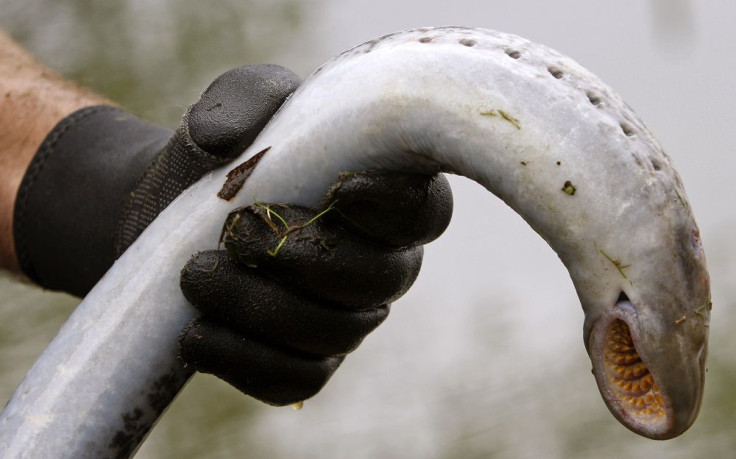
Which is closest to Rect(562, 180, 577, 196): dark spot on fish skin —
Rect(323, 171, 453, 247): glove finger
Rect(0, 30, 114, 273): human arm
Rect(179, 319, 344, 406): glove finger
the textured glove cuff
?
Rect(323, 171, 453, 247): glove finger

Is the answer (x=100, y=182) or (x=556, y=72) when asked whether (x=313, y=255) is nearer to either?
(x=556, y=72)

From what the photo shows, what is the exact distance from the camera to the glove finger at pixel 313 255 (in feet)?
4.18

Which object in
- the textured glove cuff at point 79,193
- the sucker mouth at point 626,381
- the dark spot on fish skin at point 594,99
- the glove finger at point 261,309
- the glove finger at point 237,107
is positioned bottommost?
the textured glove cuff at point 79,193

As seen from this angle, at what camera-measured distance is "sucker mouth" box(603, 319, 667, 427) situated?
111 centimetres

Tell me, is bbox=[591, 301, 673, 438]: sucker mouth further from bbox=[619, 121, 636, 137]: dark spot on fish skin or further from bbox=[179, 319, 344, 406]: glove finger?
bbox=[179, 319, 344, 406]: glove finger

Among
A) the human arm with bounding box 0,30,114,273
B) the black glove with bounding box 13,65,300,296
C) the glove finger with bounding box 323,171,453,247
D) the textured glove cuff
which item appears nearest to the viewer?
the glove finger with bounding box 323,171,453,247

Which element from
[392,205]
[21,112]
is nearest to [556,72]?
[392,205]

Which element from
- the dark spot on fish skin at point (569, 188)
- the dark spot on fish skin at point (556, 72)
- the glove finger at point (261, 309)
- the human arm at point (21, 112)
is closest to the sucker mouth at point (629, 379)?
the dark spot on fish skin at point (569, 188)

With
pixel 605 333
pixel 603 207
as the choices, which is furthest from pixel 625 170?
pixel 605 333

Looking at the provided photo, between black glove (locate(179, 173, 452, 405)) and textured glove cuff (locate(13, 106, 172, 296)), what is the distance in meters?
0.57

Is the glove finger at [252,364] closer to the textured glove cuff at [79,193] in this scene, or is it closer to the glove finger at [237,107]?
the glove finger at [237,107]

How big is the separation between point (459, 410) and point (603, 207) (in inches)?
146

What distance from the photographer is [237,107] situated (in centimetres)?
133

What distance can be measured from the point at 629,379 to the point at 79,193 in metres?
1.29
